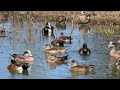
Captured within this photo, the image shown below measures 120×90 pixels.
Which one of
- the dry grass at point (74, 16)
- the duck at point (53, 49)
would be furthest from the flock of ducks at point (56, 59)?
the dry grass at point (74, 16)

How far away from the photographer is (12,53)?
6594 mm

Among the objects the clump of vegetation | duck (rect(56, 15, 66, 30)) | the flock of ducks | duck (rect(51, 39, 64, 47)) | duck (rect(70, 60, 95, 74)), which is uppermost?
duck (rect(56, 15, 66, 30))

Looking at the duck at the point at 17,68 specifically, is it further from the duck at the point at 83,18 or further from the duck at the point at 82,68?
the duck at the point at 83,18

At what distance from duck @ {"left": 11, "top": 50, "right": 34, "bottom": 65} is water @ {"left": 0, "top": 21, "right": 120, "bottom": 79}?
0.32ft

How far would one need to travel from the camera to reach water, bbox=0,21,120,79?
196 inches

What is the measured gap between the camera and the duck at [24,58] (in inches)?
247

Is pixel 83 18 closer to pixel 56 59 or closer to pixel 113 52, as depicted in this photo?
pixel 113 52

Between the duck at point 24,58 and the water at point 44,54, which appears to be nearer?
the water at point 44,54

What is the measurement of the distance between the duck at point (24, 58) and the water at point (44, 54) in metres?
0.10

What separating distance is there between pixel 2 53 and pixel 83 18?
17.1 ft

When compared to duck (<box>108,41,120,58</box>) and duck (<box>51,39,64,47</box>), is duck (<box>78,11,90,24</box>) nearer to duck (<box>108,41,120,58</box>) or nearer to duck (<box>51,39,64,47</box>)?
duck (<box>51,39,64,47</box>)

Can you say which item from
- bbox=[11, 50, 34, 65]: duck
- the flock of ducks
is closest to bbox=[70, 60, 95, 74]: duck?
the flock of ducks

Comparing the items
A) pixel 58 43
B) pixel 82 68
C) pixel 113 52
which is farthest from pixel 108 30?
pixel 82 68
